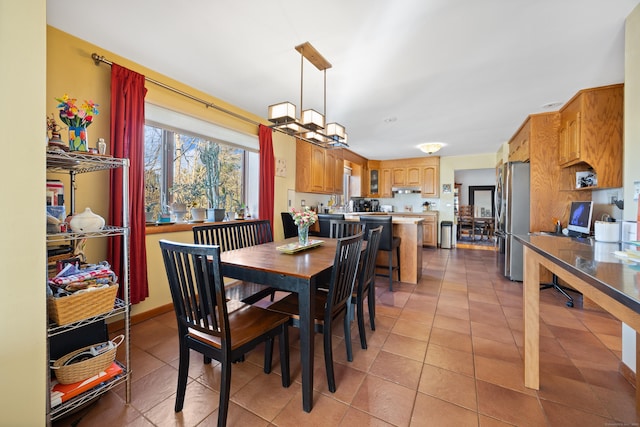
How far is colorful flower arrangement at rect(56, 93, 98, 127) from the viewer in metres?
1.27

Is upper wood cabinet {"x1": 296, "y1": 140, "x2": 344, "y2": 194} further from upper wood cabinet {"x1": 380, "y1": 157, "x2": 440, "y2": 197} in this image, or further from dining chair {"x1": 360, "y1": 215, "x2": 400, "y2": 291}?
upper wood cabinet {"x1": 380, "y1": 157, "x2": 440, "y2": 197}

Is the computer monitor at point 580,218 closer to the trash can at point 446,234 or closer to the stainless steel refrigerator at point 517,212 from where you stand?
the stainless steel refrigerator at point 517,212

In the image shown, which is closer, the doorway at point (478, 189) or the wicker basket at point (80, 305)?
the wicker basket at point (80, 305)

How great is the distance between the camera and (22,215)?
99cm

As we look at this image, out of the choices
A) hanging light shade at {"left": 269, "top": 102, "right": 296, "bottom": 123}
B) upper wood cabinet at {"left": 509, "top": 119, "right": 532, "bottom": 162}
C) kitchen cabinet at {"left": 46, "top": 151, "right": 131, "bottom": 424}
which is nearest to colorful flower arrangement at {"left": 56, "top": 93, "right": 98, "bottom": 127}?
kitchen cabinet at {"left": 46, "top": 151, "right": 131, "bottom": 424}

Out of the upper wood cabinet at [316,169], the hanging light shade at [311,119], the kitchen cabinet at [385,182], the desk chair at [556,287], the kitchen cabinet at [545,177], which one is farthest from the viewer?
the kitchen cabinet at [385,182]

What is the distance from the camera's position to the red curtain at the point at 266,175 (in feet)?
11.5

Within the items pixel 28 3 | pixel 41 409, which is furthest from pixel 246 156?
pixel 41 409

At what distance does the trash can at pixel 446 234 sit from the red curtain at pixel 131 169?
241 inches

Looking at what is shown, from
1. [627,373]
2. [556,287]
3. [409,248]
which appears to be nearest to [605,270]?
[627,373]

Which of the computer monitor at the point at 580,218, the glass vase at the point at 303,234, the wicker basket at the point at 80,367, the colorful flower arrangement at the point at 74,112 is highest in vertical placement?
the colorful flower arrangement at the point at 74,112

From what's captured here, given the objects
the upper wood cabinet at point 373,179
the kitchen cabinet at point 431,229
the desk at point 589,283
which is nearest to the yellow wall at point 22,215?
the desk at point 589,283

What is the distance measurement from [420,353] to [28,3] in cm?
280

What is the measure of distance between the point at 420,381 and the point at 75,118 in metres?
2.46
